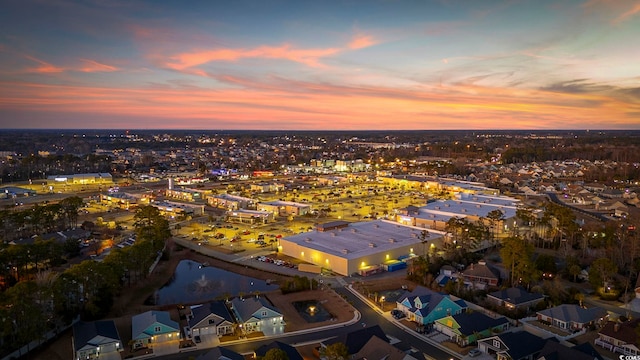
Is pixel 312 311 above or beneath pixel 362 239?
beneath

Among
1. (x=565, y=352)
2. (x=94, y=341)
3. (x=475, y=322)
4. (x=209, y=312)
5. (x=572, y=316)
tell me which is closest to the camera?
(x=565, y=352)

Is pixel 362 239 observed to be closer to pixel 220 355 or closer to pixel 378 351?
pixel 378 351

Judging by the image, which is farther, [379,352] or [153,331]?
[153,331]

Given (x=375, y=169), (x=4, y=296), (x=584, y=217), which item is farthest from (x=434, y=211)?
(x=375, y=169)

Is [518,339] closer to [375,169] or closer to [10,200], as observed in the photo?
[10,200]

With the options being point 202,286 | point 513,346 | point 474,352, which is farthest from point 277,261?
point 513,346

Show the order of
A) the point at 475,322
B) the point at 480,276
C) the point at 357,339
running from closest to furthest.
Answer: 1. the point at 357,339
2. the point at 475,322
3. the point at 480,276
